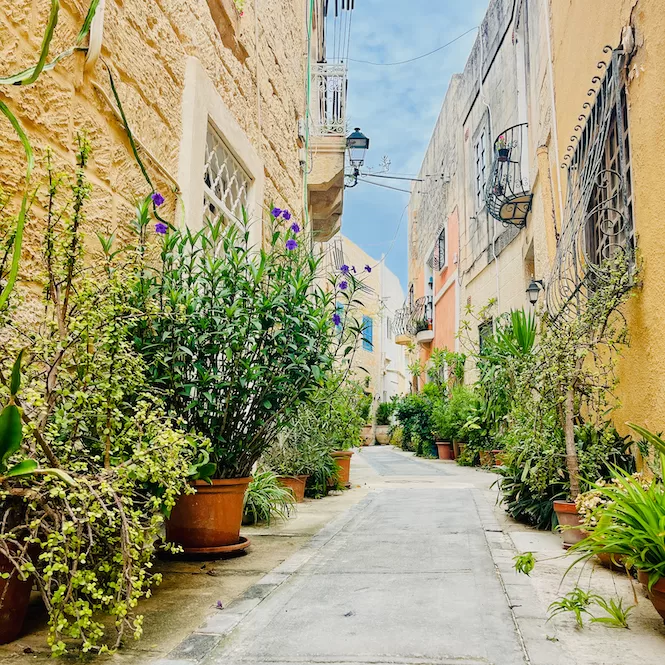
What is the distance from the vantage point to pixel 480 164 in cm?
1253

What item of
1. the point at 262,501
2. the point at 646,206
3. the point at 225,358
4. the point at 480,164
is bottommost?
the point at 262,501

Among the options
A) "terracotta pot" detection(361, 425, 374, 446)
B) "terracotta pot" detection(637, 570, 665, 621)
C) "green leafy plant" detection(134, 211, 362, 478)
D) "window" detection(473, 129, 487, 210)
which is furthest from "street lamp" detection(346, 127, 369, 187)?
"terracotta pot" detection(361, 425, 374, 446)

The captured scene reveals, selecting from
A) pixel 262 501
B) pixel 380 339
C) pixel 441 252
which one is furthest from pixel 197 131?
pixel 380 339

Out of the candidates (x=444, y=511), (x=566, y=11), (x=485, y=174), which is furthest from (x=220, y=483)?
(x=485, y=174)

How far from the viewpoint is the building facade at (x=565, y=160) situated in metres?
3.54

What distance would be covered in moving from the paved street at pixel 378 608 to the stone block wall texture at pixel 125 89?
5.16 feet

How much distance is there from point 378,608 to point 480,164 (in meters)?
11.4

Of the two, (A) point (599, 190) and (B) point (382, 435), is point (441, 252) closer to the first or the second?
(B) point (382, 435)

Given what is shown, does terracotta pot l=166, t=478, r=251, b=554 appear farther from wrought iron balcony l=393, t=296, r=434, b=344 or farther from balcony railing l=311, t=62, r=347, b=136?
wrought iron balcony l=393, t=296, r=434, b=344

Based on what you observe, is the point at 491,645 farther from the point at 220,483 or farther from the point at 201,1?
the point at 201,1

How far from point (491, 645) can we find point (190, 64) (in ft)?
12.1

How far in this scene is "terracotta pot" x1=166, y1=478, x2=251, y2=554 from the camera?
3203 mm

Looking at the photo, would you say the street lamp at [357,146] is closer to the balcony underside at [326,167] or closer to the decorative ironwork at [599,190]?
the balcony underside at [326,167]

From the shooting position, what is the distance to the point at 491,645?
6.62 feet
